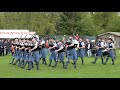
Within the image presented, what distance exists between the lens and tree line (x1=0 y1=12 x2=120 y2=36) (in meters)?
61.1

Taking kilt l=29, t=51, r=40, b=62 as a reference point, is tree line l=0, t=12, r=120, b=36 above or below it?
above

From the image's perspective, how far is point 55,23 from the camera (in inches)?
2653

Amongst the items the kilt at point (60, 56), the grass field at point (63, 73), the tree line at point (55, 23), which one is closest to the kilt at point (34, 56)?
the grass field at point (63, 73)

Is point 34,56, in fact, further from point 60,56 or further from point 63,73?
point 63,73

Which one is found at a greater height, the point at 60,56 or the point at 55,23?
the point at 55,23

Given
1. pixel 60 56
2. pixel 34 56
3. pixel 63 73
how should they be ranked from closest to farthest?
pixel 63 73 < pixel 34 56 < pixel 60 56

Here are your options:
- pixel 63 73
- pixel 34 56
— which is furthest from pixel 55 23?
pixel 63 73

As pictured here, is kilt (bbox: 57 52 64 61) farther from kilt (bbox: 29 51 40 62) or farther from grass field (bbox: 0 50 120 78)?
kilt (bbox: 29 51 40 62)

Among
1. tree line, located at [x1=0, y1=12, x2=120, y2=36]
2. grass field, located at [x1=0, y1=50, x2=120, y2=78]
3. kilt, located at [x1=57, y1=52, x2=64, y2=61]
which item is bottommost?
grass field, located at [x1=0, y1=50, x2=120, y2=78]

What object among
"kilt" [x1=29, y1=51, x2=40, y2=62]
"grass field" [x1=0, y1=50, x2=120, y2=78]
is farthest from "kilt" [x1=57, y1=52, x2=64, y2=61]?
"kilt" [x1=29, y1=51, x2=40, y2=62]

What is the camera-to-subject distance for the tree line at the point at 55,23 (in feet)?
201

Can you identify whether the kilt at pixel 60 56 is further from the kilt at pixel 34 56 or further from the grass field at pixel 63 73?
the kilt at pixel 34 56
